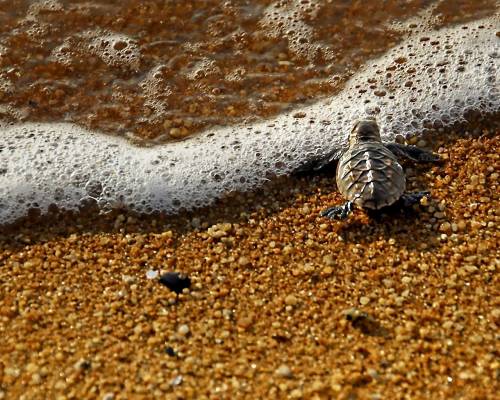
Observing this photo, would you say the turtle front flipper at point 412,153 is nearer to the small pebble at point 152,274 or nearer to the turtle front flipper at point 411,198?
the turtle front flipper at point 411,198

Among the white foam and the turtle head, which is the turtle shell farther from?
the white foam

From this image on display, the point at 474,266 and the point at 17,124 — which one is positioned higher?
the point at 17,124

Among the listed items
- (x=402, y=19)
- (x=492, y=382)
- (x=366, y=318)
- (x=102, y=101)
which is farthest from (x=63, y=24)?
(x=492, y=382)

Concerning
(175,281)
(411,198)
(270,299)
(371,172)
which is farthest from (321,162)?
(175,281)

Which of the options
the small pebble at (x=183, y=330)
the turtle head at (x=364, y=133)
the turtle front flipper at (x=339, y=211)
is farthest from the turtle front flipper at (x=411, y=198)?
the small pebble at (x=183, y=330)

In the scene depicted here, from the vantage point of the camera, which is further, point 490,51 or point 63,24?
point 63,24

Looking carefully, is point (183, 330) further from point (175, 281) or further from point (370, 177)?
point (370, 177)

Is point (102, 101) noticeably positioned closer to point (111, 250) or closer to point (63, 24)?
point (63, 24)

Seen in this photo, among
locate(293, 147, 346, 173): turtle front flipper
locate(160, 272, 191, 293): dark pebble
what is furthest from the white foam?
locate(160, 272, 191, 293): dark pebble
